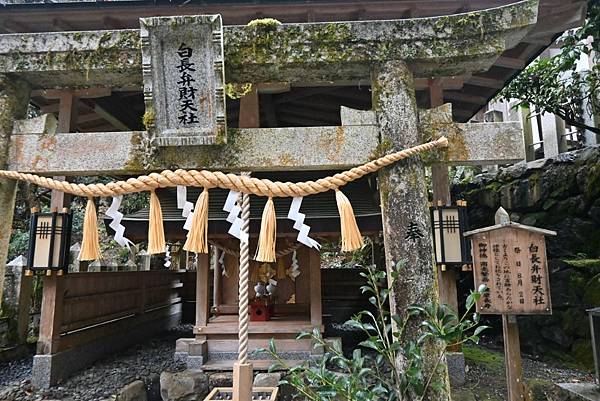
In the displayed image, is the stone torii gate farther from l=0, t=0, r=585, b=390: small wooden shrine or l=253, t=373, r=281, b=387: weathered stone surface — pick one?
l=253, t=373, r=281, b=387: weathered stone surface

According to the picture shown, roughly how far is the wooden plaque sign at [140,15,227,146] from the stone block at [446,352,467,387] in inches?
191

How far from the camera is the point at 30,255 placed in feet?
18.3

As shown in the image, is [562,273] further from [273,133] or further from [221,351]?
[273,133]

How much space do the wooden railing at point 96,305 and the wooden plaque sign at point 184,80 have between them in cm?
448

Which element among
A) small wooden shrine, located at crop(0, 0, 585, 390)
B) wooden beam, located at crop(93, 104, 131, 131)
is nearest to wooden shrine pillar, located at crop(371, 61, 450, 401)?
small wooden shrine, located at crop(0, 0, 585, 390)

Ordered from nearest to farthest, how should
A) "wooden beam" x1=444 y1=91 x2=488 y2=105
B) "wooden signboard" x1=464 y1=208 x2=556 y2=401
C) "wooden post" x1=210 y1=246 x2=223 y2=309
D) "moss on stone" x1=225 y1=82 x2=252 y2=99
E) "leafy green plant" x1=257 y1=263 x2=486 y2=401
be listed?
"leafy green plant" x1=257 y1=263 x2=486 y2=401 → "moss on stone" x1=225 y1=82 x2=252 y2=99 → "wooden signboard" x1=464 y1=208 x2=556 y2=401 → "wooden post" x1=210 y1=246 x2=223 y2=309 → "wooden beam" x1=444 y1=91 x2=488 y2=105

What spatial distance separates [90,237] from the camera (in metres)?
2.98

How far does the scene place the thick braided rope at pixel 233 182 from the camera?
9.60 feet

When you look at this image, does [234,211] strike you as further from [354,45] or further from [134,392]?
[134,392]

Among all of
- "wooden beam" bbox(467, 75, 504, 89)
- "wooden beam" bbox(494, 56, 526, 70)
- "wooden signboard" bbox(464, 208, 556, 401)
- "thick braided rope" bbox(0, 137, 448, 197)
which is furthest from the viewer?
"wooden beam" bbox(467, 75, 504, 89)

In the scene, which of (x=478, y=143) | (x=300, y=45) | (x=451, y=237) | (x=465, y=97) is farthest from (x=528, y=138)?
(x=300, y=45)

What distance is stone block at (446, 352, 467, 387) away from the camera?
5.61 metres

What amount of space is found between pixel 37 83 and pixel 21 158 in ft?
2.48

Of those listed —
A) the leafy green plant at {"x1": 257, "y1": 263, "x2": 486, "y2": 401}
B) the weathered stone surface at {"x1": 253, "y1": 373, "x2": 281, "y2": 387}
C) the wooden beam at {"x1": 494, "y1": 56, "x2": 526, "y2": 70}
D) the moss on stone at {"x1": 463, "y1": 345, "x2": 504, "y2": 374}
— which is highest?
the wooden beam at {"x1": 494, "y1": 56, "x2": 526, "y2": 70}
